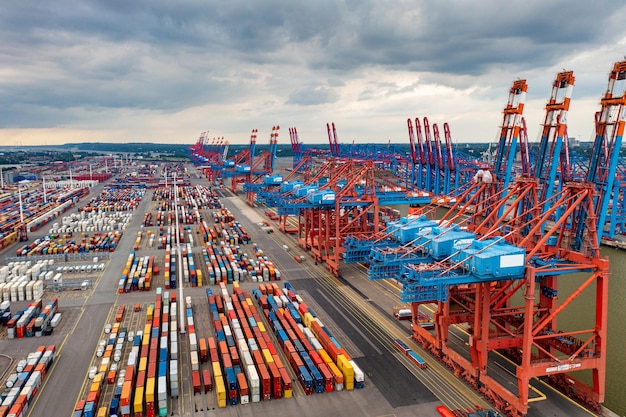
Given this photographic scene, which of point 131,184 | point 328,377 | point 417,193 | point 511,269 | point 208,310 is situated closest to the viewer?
point 511,269

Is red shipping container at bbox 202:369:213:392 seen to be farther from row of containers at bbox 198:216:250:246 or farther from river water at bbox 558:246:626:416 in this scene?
row of containers at bbox 198:216:250:246

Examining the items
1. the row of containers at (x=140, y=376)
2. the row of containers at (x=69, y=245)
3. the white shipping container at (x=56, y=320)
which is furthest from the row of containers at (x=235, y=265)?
the row of containers at (x=69, y=245)

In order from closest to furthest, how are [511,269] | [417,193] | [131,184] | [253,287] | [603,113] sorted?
[511,269] < [603,113] < [253,287] < [417,193] < [131,184]

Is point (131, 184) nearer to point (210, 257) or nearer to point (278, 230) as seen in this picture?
point (278, 230)

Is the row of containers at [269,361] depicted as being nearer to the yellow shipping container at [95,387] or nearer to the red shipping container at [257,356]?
the red shipping container at [257,356]

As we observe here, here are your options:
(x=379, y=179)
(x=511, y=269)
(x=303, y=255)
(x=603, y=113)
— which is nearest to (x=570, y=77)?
(x=603, y=113)

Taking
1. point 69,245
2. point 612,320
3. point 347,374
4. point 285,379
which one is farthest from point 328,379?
point 69,245
